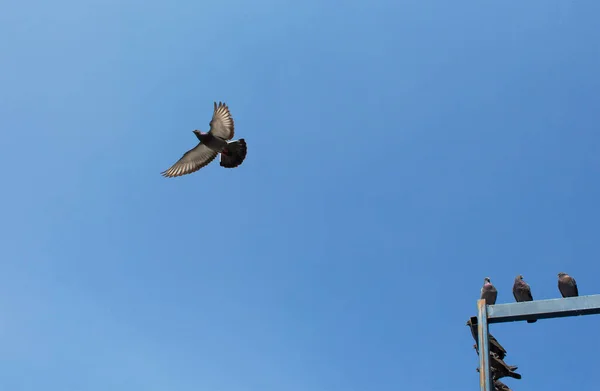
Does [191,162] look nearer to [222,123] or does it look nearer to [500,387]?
[222,123]

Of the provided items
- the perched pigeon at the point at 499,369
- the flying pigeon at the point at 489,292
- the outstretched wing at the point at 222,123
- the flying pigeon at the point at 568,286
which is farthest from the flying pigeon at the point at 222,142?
the perched pigeon at the point at 499,369

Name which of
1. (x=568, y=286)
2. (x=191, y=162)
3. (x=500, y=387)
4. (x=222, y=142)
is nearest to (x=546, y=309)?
(x=500, y=387)

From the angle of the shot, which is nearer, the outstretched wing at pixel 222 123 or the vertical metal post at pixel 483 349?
the vertical metal post at pixel 483 349

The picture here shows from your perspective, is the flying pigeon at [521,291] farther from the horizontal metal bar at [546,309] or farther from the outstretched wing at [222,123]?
the outstretched wing at [222,123]

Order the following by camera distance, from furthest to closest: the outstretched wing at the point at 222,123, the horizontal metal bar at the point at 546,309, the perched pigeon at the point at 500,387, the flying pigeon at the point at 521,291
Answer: the outstretched wing at the point at 222,123 → the flying pigeon at the point at 521,291 → the perched pigeon at the point at 500,387 → the horizontal metal bar at the point at 546,309

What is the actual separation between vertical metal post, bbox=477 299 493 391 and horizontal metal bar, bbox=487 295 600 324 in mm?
79

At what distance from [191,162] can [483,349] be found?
9.89 meters

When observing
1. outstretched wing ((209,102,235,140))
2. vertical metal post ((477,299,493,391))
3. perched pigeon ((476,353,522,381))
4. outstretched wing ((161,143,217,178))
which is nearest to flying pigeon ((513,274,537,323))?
perched pigeon ((476,353,522,381))

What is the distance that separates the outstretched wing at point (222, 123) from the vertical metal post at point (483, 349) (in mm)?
8631

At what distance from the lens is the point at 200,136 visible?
13.8 metres

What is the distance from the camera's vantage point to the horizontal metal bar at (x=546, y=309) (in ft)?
20.2

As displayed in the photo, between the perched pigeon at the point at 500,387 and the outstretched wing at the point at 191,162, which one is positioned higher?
the outstretched wing at the point at 191,162

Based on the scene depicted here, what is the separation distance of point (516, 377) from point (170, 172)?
9.54m

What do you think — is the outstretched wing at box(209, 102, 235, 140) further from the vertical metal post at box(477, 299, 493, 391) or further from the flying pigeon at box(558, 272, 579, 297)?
the vertical metal post at box(477, 299, 493, 391)
